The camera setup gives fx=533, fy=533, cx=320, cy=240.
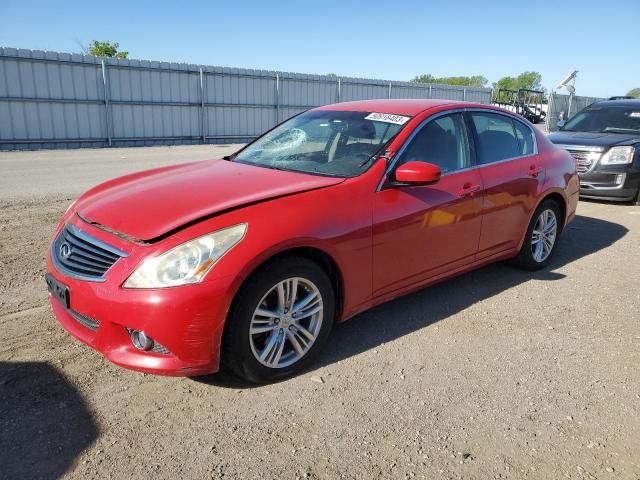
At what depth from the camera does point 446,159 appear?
4.09 m

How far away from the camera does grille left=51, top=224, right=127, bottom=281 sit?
9.23 ft

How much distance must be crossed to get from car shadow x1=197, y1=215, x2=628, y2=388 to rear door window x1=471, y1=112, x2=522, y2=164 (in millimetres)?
1147

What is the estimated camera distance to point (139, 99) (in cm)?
1811

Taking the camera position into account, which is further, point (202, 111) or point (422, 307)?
point (202, 111)

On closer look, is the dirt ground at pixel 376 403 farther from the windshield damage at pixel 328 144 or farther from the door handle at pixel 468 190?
the windshield damage at pixel 328 144

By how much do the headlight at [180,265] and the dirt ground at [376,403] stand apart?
0.71 m

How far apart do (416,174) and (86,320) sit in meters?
2.17

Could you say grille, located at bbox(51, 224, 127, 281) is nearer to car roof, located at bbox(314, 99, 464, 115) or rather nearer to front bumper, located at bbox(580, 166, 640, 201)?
car roof, located at bbox(314, 99, 464, 115)

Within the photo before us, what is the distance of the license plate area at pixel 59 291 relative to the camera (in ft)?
9.61

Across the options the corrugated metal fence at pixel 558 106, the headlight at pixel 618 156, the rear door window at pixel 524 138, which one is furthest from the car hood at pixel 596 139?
the corrugated metal fence at pixel 558 106

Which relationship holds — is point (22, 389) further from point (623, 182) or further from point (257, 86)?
point (257, 86)

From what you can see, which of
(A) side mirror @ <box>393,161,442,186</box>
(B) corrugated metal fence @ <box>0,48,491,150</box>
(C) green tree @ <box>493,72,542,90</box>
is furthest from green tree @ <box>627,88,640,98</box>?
(A) side mirror @ <box>393,161,442,186</box>

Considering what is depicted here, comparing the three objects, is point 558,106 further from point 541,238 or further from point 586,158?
point 541,238

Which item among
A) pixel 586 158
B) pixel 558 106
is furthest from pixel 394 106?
pixel 558 106
